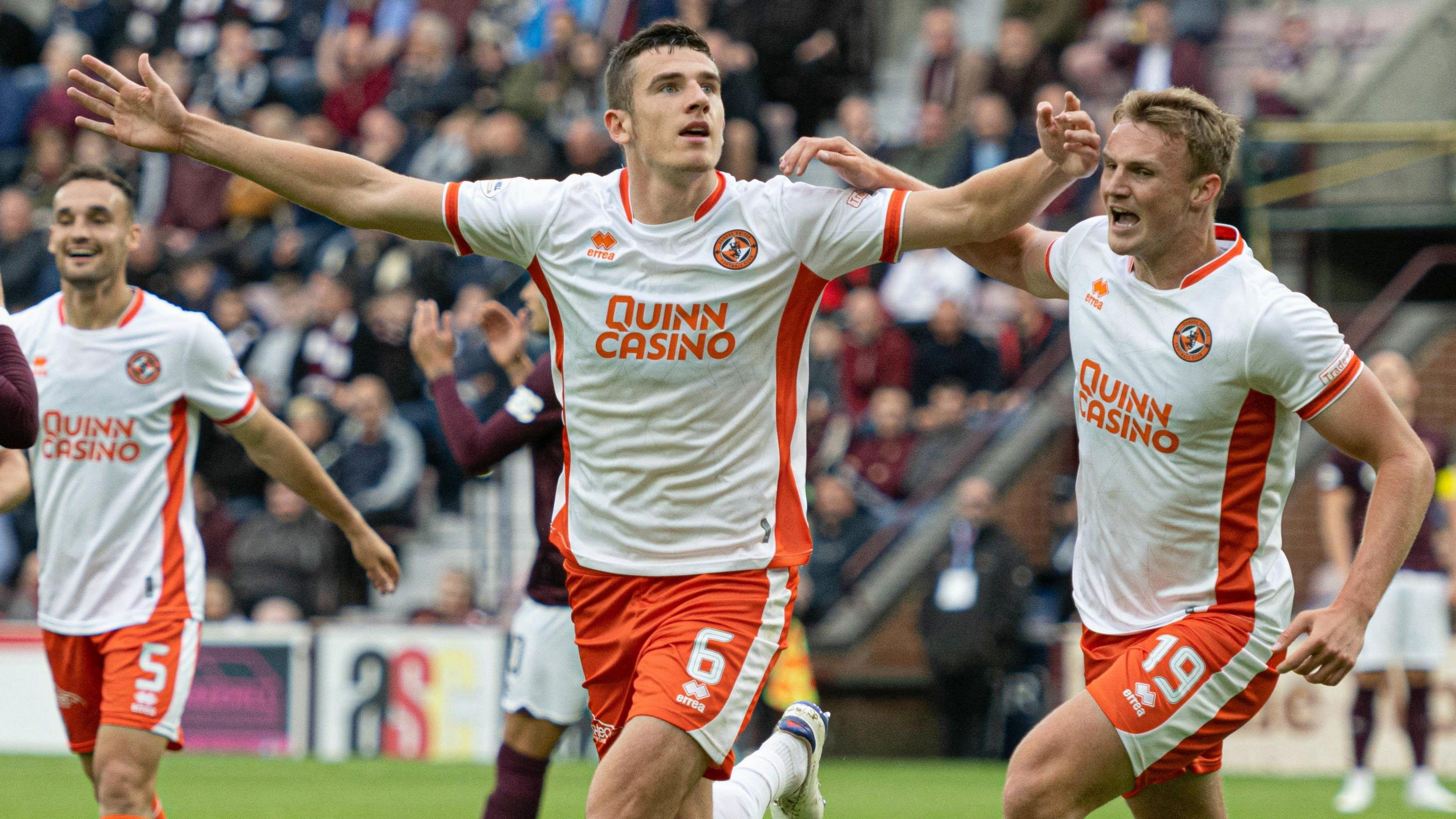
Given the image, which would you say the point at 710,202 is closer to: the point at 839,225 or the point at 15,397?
the point at 839,225

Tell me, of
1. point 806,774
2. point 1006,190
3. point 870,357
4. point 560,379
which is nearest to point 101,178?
point 560,379

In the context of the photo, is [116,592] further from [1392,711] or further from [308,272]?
[308,272]

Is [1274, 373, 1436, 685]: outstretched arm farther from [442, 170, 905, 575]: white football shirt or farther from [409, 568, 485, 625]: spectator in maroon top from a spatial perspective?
[409, 568, 485, 625]: spectator in maroon top

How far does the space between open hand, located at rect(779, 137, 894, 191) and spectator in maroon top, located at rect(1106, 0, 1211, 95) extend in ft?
34.6

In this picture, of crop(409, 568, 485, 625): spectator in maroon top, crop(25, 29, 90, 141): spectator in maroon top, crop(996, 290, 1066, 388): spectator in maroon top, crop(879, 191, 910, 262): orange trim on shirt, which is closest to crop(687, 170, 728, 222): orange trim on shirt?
crop(879, 191, 910, 262): orange trim on shirt

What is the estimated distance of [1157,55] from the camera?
51.3 feet

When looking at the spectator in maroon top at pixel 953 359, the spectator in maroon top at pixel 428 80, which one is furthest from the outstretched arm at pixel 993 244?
the spectator in maroon top at pixel 428 80

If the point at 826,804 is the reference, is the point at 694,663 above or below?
above

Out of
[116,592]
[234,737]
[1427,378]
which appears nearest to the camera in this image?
[116,592]

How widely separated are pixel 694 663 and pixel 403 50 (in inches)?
590

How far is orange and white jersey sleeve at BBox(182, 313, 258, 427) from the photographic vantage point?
6.87 m

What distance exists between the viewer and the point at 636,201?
18.0 ft

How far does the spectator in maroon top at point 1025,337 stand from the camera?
1443 centimetres

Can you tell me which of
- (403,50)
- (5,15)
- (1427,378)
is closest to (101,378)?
(1427,378)
